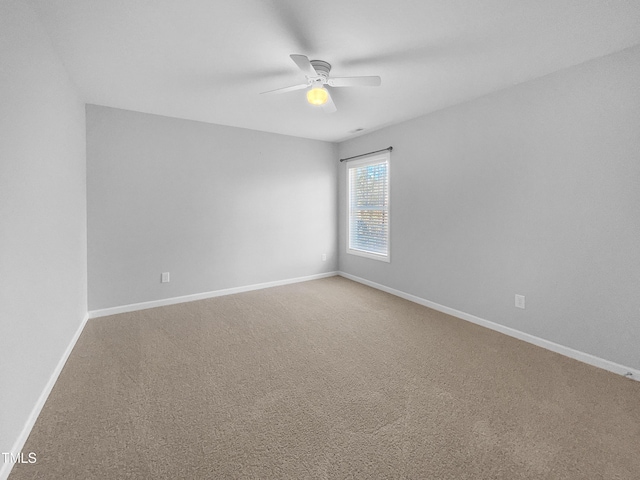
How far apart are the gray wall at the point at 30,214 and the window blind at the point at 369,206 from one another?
357 cm

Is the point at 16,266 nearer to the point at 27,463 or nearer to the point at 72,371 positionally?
the point at 27,463

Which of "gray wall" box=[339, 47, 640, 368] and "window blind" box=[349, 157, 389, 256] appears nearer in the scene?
"gray wall" box=[339, 47, 640, 368]

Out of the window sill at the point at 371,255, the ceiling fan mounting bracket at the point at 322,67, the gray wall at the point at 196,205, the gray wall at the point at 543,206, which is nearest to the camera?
the gray wall at the point at 543,206

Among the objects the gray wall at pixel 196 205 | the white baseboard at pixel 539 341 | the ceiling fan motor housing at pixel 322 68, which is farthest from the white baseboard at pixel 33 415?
the white baseboard at pixel 539 341

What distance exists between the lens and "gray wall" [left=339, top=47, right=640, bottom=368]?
84.8 inches

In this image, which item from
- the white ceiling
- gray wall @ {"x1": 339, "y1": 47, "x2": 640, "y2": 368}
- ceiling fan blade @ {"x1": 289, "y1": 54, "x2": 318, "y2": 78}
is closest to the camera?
the white ceiling

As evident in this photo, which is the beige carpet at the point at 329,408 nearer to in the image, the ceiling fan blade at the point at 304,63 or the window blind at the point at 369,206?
the window blind at the point at 369,206

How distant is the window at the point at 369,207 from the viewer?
4.32 m

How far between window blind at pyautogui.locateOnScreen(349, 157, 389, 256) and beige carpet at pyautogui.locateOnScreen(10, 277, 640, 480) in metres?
1.75

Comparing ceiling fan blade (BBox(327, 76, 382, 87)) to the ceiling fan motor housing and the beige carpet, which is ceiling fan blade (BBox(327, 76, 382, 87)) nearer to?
the ceiling fan motor housing

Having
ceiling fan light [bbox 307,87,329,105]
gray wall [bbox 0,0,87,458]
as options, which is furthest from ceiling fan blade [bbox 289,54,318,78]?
gray wall [bbox 0,0,87,458]

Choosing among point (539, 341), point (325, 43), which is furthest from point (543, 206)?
point (325, 43)

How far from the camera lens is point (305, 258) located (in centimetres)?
491

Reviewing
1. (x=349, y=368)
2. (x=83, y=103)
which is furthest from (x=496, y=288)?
(x=83, y=103)
